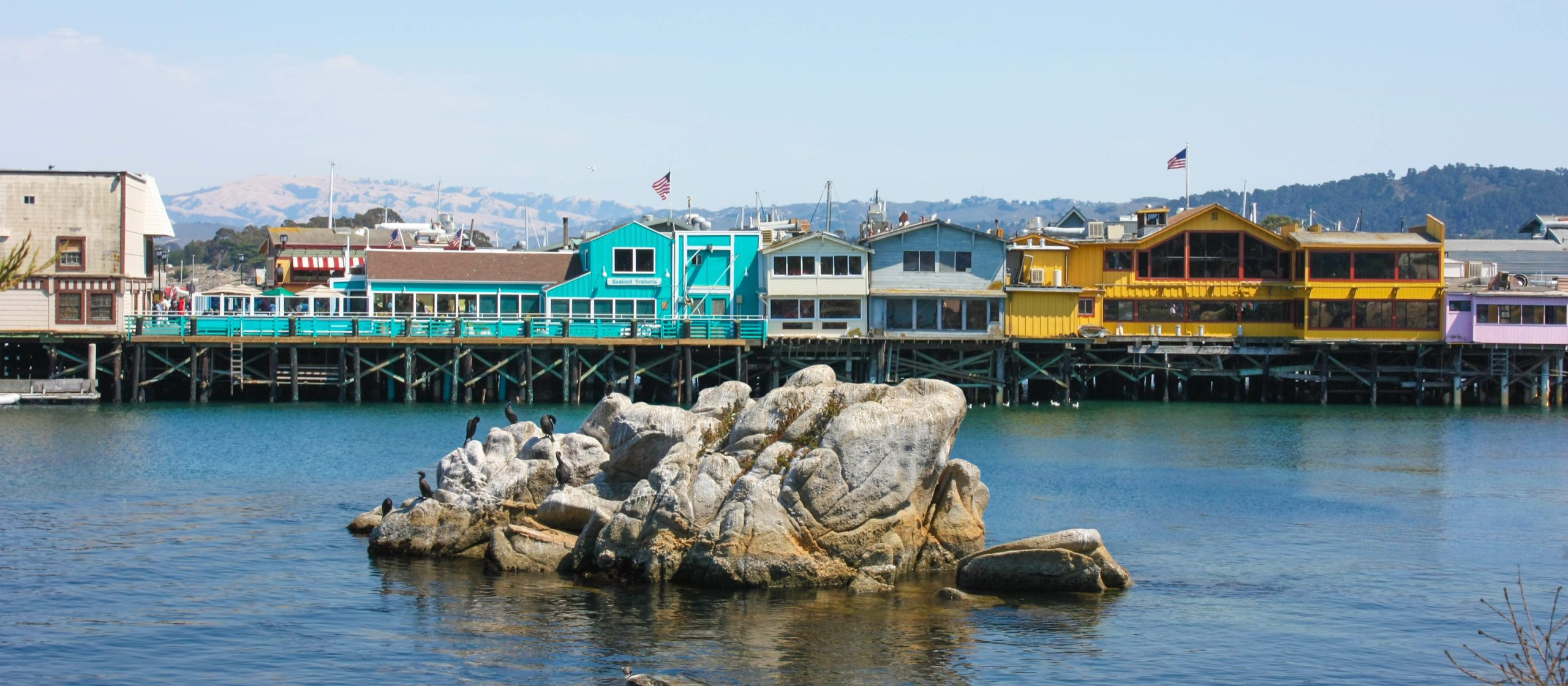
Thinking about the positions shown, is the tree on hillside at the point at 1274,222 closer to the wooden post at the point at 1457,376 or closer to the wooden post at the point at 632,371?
the wooden post at the point at 1457,376

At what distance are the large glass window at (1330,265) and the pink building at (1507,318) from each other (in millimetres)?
4222

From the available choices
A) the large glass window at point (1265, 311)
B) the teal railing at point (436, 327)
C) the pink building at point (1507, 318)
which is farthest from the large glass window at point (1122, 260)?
the teal railing at point (436, 327)

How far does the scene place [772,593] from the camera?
24156mm

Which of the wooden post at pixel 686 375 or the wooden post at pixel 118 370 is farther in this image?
the wooden post at pixel 686 375

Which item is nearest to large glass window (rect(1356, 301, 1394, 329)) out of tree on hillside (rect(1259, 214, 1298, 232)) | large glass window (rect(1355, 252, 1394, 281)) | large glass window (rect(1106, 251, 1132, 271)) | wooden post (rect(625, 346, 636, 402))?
large glass window (rect(1355, 252, 1394, 281))

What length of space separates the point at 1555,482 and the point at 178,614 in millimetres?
33830

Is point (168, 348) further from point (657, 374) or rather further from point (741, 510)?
point (741, 510)

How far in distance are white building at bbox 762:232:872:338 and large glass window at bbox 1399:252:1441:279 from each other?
2209 cm

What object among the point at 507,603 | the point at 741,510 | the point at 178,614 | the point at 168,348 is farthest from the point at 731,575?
the point at 168,348

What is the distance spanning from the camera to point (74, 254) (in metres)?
58.9

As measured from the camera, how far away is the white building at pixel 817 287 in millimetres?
60250

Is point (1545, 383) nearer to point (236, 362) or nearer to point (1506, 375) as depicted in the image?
point (1506, 375)

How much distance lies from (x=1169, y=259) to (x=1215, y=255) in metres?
1.93

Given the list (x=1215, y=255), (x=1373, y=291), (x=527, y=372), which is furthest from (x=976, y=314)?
(x=527, y=372)
